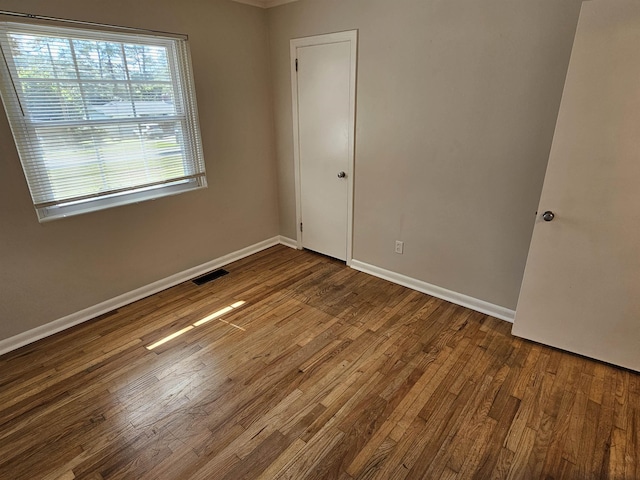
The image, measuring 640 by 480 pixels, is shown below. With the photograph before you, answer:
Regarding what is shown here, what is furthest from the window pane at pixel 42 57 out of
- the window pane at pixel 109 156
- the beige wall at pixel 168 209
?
the window pane at pixel 109 156

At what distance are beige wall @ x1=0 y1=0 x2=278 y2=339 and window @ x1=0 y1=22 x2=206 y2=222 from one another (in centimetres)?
9

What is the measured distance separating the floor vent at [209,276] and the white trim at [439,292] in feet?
4.18

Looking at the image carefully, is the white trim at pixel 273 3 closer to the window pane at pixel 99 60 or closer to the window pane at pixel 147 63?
the window pane at pixel 147 63

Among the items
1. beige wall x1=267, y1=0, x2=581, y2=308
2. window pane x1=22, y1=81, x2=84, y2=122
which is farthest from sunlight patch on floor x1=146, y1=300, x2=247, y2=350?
window pane x1=22, y1=81, x2=84, y2=122

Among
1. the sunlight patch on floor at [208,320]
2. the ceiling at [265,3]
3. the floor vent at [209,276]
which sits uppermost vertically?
the ceiling at [265,3]

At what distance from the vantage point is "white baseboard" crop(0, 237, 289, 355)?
2389 mm

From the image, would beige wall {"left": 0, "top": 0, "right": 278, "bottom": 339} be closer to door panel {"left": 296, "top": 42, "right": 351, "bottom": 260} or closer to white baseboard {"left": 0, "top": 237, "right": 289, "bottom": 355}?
white baseboard {"left": 0, "top": 237, "right": 289, "bottom": 355}

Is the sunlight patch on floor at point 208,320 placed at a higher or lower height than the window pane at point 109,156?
lower

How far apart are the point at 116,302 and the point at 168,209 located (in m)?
0.85

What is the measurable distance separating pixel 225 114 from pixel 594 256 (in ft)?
9.77

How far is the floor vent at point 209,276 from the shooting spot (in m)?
3.24

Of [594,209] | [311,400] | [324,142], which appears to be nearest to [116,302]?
[311,400]

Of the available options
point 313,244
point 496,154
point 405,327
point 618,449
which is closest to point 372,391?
point 405,327

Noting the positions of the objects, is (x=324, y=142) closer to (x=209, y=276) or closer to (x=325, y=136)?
(x=325, y=136)
